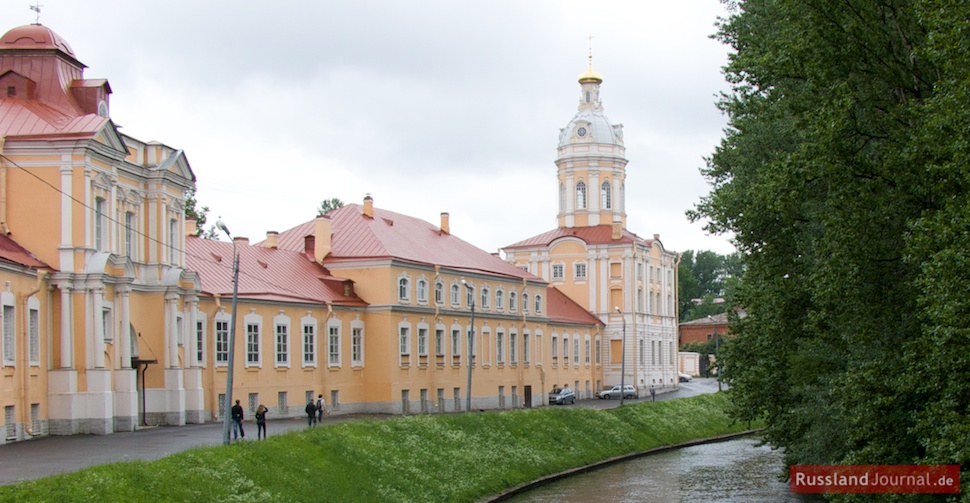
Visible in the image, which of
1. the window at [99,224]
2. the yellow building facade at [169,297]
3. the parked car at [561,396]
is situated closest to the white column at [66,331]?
the yellow building facade at [169,297]

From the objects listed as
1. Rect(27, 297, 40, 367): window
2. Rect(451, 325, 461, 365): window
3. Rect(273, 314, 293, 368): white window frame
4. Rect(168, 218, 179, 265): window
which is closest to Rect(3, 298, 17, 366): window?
Rect(27, 297, 40, 367): window

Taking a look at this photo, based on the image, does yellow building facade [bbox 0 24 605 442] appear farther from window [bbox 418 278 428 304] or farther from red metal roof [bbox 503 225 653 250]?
red metal roof [bbox 503 225 653 250]

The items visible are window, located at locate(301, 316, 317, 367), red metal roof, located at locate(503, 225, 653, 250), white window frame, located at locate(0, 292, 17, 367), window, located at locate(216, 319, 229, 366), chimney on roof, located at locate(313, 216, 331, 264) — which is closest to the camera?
white window frame, located at locate(0, 292, 17, 367)

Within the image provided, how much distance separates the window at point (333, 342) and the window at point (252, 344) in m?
5.48

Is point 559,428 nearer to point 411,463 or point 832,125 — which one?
point 411,463

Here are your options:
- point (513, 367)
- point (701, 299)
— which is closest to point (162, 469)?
point (513, 367)

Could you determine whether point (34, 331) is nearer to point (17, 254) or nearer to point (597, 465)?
point (17, 254)

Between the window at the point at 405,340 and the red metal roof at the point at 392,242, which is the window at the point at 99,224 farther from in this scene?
the window at the point at 405,340

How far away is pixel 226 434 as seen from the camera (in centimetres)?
3167

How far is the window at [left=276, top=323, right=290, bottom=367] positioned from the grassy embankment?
37.6ft

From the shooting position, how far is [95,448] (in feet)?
110

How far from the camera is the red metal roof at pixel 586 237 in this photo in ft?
303

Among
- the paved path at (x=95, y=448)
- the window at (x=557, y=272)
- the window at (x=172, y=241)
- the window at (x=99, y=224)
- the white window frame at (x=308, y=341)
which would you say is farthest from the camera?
the window at (x=557, y=272)

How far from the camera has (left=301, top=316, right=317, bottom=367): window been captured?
55.2 meters
